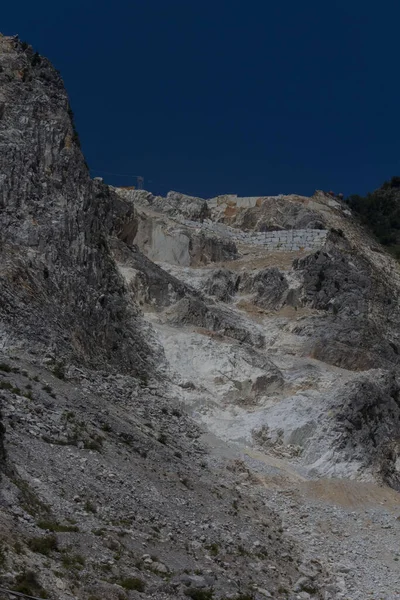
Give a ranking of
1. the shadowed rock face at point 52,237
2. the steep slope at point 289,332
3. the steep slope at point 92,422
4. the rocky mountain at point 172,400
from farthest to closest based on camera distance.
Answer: the steep slope at point 289,332 → the shadowed rock face at point 52,237 → the rocky mountain at point 172,400 → the steep slope at point 92,422

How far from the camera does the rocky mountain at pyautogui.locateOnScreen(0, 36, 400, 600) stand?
1950cm

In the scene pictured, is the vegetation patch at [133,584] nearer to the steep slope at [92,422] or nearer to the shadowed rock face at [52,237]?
the steep slope at [92,422]

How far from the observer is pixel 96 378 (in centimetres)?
2962

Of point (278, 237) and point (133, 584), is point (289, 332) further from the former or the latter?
point (133, 584)

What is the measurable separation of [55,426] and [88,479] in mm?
2557

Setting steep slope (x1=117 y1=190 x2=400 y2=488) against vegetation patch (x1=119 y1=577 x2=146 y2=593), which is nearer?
vegetation patch (x1=119 y1=577 x2=146 y2=593)

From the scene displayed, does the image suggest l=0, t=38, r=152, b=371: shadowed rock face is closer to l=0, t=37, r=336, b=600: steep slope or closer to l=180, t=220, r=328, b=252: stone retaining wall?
l=0, t=37, r=336, b=600: steep slope

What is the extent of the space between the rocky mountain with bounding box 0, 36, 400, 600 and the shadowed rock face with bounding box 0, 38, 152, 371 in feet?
0.30

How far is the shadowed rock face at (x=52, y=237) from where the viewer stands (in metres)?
30.7

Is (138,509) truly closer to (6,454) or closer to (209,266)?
(6,454)

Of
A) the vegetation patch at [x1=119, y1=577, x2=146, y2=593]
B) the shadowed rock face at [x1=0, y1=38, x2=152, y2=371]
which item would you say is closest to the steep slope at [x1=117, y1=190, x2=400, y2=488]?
the shadowed rock face at [x1=0, y1=38, x2=152, y2=371]

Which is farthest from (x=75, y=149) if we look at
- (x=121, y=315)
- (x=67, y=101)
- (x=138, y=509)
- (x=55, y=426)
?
(x=138, y=509)

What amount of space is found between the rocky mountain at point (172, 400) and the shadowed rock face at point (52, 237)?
0.09 meters

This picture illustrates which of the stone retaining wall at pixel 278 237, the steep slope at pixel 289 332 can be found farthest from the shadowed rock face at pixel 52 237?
the stone retaining wall at pixel 278 237
